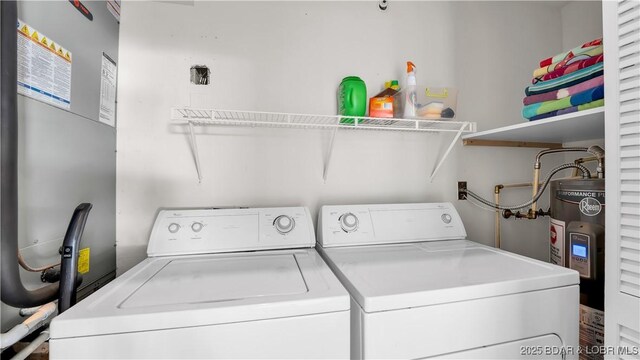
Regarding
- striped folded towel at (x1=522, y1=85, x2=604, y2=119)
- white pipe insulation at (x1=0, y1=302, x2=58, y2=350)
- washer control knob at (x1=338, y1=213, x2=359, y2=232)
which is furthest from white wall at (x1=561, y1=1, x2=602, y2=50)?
white pipe insulation at (x1=0, y1=302, x2=58, y2=350)

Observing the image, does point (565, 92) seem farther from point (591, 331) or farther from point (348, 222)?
point (348, 222)

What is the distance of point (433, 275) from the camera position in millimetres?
931

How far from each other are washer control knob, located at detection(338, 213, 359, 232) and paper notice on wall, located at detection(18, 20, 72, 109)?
1.30m

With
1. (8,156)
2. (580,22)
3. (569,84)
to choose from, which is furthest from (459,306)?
(580,22)

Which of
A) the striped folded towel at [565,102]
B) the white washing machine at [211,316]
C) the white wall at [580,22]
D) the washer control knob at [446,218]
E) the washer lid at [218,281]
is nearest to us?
the white washing machine at [211,316]

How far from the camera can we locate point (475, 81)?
1.79 metres

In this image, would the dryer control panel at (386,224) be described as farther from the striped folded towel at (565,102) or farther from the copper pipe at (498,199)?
the striped folded towel at (565,102)

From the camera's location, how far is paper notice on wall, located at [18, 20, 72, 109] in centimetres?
81

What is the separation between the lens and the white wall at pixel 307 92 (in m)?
1.37

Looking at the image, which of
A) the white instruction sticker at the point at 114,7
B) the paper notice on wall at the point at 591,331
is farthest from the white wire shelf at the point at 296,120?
the paper notice on wall at the point at 591,331

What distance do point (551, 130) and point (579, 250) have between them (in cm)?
64

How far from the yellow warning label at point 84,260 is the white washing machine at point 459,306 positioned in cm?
107

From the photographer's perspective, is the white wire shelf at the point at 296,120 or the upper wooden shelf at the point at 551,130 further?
the white wire shelf at the point at 296,120

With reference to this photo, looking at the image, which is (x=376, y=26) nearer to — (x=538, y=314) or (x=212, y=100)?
(x=212, y=100)
